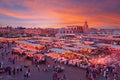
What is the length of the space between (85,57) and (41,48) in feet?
20.6

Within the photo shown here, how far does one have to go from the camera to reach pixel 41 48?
60.2 feet

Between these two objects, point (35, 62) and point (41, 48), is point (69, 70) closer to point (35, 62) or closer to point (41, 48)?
point (35, 62)

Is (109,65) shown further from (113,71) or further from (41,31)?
(41,31)

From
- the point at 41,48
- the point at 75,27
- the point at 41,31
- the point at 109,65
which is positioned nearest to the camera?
the point at 109,65

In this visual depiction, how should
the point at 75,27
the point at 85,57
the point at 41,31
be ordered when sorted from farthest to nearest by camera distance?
1. the point at 41,31
2. the point at 75,27
3. the point at 85,57

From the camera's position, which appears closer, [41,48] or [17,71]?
[17,71]

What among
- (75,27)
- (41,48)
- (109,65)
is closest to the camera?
(109,65)

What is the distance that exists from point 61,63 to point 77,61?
1.30 meters

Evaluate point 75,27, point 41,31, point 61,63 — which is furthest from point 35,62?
point 41,31

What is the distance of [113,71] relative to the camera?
1059 cm

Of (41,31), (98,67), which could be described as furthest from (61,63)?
(41,31)

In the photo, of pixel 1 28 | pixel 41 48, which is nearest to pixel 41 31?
pixel 1 28

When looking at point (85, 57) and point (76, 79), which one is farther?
point (85, 57)

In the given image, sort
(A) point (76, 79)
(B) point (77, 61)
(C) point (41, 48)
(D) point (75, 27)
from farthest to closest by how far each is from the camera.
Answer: (D) point (75, 27)
(C) point (41, 48)
(B) point (77, 61)
(A) point (76, 79)
